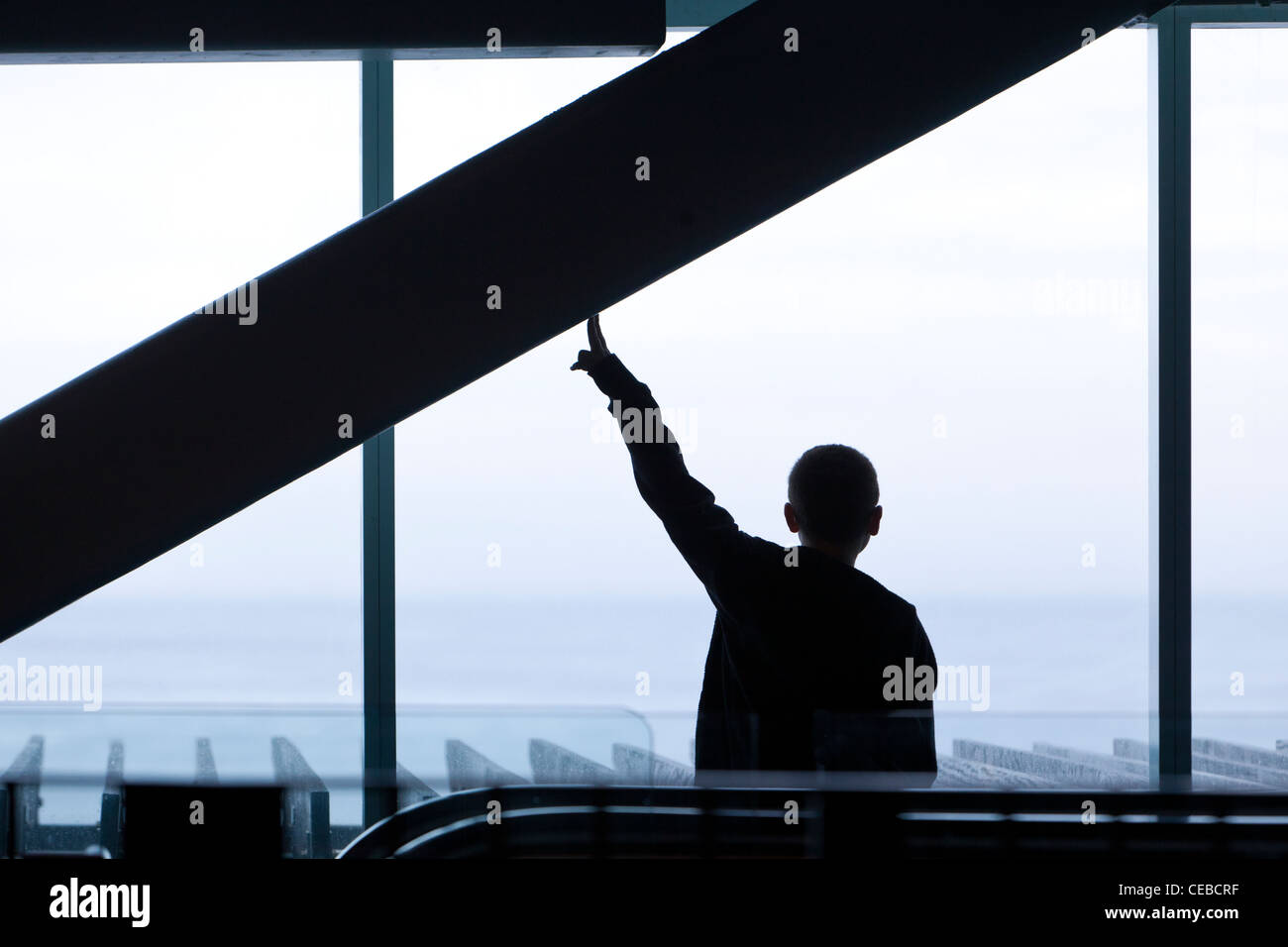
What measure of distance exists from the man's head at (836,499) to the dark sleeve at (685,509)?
10 cm

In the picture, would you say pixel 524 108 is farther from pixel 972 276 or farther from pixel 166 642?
pixel 166 642

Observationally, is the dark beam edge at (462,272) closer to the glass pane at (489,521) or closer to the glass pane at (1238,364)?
the glass pane at (489,521)

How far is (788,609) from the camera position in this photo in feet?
4.19

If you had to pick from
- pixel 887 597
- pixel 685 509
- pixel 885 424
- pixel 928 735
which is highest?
pixel 885 424

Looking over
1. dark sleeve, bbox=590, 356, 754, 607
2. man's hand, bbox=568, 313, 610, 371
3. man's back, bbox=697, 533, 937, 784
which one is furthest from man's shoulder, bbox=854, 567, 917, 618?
man's hand, bbox=568, 313, 610, 371

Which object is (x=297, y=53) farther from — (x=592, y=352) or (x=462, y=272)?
(x=592, y=352)

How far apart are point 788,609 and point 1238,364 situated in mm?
2183

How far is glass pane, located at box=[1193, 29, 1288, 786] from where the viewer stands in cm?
282

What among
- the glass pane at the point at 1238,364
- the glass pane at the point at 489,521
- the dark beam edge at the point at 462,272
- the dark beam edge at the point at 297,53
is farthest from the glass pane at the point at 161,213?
the glass pane at the point at 1238,364

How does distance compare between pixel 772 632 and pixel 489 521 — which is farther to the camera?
pixel 489 521

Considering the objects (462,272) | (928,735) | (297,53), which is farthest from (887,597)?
(297,53)

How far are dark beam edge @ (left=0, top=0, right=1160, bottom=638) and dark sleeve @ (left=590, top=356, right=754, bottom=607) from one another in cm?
21

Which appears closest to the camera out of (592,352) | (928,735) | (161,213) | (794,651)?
(928,735)
